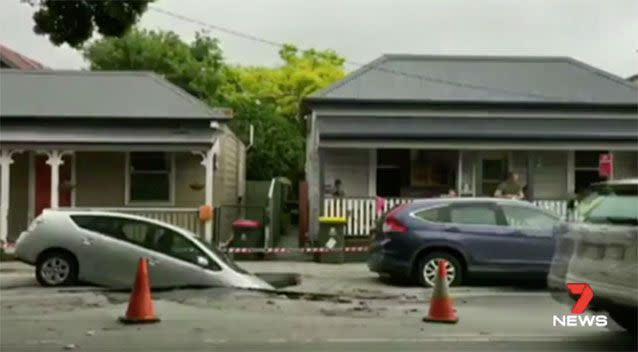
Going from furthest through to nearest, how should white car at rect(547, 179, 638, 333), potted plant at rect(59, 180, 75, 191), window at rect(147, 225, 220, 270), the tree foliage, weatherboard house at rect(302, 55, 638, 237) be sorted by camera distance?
the tree foliage, potted plant at rect(59, 180, 75, 191), weatherboard house at rect(302, 55, 638, 237), window at rect(147, 225, 220, 270), white car at rect(547, 179, 638, 333)

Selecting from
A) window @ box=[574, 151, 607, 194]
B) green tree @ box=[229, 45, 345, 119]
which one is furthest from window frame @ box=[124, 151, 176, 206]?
green tree @ box=[229, 45, 345, 119]

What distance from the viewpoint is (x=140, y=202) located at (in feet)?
74.6

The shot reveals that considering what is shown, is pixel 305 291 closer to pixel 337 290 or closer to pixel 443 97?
pixel 337 290

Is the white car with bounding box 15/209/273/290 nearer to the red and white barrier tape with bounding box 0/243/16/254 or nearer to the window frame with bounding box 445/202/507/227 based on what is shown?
the window frame with bounding box 445/202/507/227

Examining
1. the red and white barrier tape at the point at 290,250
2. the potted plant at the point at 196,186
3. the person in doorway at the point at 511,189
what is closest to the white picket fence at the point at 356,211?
the person in doorway at the point at 511,189

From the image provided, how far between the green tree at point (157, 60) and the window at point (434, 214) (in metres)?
24.9

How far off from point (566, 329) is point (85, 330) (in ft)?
17.7

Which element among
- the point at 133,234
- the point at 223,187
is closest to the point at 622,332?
the point at 133,234

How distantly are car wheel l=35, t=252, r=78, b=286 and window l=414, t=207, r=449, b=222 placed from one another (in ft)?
19.6

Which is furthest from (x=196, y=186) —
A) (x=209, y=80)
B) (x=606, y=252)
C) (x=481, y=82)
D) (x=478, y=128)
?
(x=209, y=80)

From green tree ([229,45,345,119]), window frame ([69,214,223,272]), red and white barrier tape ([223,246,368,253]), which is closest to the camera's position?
window frame ([69,214,223,272])

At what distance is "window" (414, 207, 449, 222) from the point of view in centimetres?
1516

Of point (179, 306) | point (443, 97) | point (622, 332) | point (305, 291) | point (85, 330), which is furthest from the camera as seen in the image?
point (443, 97)

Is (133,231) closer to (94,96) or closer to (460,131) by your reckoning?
(94,96)
